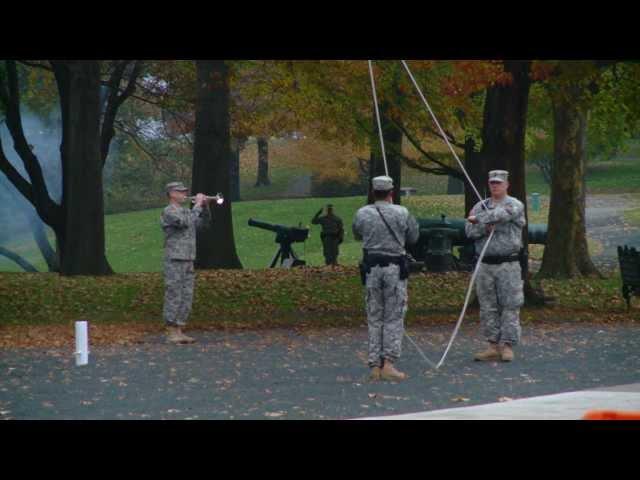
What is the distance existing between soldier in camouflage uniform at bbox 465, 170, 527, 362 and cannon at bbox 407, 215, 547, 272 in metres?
16.8

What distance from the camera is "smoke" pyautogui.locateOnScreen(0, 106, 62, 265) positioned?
60.6 metres

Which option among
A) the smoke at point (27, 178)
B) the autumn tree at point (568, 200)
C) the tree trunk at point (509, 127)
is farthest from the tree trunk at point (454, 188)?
the tree trunk at point (509, 127)

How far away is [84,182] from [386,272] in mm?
18211

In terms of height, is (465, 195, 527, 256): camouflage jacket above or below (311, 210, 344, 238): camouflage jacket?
above

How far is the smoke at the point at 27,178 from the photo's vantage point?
60562 millimetres

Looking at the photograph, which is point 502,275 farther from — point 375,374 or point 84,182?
point 84,182

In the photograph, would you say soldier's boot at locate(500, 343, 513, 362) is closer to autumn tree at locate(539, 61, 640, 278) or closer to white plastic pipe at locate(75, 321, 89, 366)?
white plastic pipe at locate(75, 321, 89, 366)

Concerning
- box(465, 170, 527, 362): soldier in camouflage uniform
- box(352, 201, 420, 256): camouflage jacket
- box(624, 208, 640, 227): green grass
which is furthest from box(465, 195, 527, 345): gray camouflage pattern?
box(624, 208, 640, 227): green grass

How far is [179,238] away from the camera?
727 inches

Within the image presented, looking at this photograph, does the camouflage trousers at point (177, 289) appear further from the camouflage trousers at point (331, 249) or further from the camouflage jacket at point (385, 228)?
the camouflage trousers at point (331, 249)

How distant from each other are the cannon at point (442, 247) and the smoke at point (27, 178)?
85.2 feet
